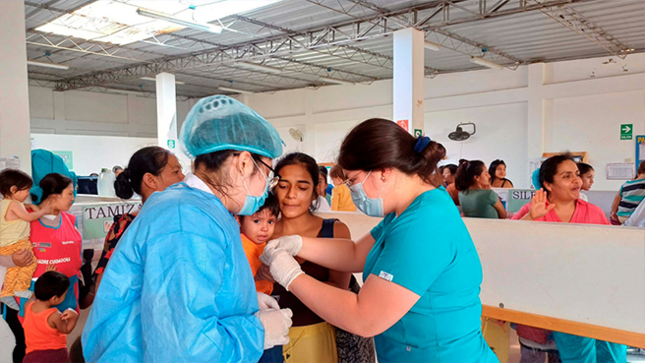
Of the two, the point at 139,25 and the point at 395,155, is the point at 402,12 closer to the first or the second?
the point at 139,25

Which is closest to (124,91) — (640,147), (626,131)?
(626,131)

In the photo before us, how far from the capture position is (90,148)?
12320mm

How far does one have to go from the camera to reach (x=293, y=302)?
189 centimetres

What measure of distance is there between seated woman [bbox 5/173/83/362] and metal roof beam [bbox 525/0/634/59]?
23.0ft

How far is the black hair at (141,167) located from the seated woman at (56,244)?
1.08 meters

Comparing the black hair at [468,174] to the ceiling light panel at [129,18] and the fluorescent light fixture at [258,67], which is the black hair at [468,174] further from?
the fluorescent light fixture at [258,67]

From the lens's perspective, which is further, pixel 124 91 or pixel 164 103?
pixel 124 91

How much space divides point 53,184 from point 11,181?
0.25 meters

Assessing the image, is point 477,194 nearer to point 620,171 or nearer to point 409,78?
point 409,78

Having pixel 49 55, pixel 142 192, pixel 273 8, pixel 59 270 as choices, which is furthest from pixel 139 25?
pixel 142 192

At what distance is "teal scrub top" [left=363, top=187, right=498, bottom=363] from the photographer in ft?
4.16

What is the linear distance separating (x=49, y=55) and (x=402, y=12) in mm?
8727

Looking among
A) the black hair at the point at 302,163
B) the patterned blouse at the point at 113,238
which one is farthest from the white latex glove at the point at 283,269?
the patterned blouse at the point at 113,238

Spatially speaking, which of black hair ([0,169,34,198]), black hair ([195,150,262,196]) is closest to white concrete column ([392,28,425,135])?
black hair ([0,169,34,198])
